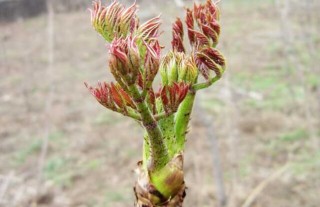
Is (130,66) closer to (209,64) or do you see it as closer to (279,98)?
(209,64)

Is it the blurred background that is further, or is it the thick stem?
the blurred background

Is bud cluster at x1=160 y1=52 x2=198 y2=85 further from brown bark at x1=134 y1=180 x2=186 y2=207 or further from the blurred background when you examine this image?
the blurred background

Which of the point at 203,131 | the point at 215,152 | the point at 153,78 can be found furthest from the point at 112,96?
the point at 203,131

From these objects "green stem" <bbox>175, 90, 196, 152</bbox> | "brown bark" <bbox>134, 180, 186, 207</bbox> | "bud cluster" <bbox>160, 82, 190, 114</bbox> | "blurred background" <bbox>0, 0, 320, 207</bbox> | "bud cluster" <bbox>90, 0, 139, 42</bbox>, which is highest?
"bud cluster" <bbox>90, 0, 139, 42</bbox>

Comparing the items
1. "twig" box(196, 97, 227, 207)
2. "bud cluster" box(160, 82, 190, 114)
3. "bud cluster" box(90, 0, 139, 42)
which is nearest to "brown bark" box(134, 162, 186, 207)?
"bud cluster" box(160, 82, 190, 114)

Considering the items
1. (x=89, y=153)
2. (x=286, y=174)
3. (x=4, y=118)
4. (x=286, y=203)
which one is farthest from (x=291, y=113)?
(x=4, y=118)

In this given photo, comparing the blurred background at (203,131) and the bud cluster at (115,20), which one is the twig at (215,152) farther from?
the bud cluster at (115,20)
